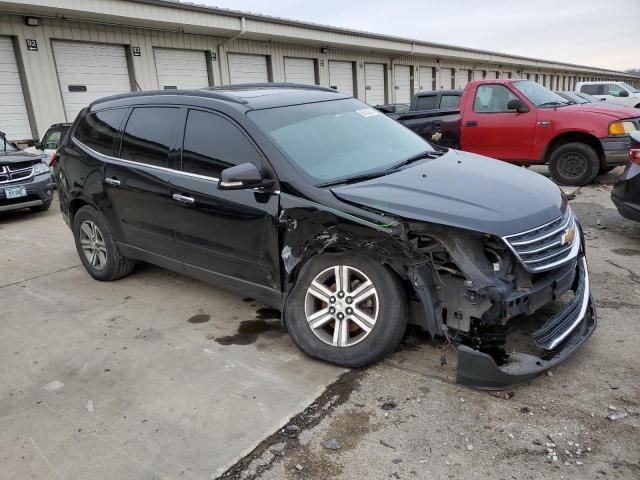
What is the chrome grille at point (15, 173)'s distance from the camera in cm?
812

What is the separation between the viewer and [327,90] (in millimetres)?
4562

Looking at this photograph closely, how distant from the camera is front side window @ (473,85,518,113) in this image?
882 cm

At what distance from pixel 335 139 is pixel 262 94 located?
752 millimetres

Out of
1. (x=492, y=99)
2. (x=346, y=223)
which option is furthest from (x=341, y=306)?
(x=492, y=99)

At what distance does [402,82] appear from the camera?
86.7 ft

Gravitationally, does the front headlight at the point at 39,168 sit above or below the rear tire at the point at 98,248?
above

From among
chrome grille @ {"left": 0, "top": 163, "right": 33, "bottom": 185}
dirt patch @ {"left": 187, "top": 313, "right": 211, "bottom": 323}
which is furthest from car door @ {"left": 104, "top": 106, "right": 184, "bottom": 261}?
chrome grille @ {"left": 0, "top": 163, "right": 33, "bottom": 185}

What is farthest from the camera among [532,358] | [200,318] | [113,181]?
[113,181]

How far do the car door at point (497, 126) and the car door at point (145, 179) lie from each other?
21.2ft

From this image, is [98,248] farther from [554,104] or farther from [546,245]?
[554,104]

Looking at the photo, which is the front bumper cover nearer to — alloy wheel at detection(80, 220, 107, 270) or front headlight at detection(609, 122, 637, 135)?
alloy wheel at detection(80, 220, 107, 270)

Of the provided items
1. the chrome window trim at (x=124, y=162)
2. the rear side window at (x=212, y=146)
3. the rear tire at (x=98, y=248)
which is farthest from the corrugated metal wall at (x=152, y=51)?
the rear side window at (x=212, y=146)

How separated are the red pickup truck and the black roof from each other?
5.30m

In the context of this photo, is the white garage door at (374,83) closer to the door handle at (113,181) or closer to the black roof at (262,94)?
the black roof at (262,94)
